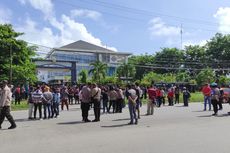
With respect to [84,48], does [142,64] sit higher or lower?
lower

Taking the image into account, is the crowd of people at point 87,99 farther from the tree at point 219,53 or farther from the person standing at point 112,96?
the tree at point 219,53

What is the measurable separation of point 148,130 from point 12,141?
479 centimetres

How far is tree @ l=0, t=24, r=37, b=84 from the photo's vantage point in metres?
48.1

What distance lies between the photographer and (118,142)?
1151 cm

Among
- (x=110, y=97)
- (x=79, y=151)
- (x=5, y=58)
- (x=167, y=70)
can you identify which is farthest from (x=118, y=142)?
(x=167, y=70)

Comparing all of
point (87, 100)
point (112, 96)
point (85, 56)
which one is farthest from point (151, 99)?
point (85, 56)

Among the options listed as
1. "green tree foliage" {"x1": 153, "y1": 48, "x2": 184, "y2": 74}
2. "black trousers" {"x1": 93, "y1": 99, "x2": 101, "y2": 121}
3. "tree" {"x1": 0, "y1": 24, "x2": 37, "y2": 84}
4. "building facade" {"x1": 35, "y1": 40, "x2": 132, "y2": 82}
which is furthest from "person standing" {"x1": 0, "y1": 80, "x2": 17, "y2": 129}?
"building facade" {"x1": 35, "y1": 40, "x2": 132, "y2": 82}

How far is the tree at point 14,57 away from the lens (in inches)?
1895

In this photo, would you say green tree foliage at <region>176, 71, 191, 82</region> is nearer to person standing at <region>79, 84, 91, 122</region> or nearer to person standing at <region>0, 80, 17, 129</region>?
person standing at <region>79, 84, 91, 122</region>

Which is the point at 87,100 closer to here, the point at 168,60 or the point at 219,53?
the point at 219,53

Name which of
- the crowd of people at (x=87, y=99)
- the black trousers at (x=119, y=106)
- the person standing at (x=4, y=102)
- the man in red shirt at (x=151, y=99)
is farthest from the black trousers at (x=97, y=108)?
the black trousers at (x=119, y=106)

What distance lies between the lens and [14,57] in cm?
4981

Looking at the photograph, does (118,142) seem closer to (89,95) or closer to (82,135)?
(82,135)

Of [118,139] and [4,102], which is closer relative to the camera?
[118,139]
